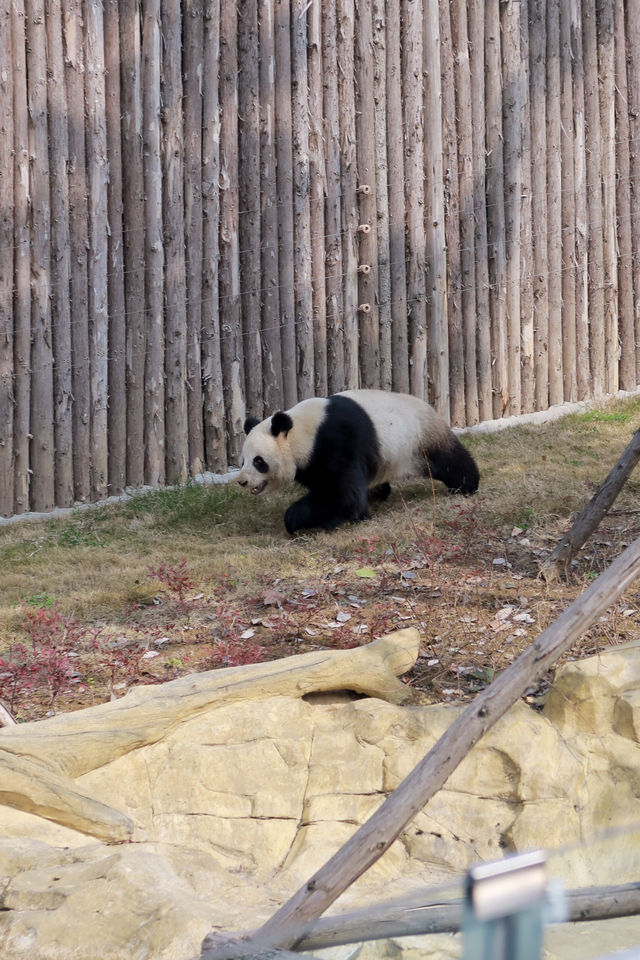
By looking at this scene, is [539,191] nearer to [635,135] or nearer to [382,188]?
[635,135]

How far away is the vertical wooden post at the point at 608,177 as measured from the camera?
9.73 meters

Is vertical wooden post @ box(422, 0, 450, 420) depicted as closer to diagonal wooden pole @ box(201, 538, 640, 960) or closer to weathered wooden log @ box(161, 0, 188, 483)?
weathered wooden log @ box(161, 0, 188, 483)

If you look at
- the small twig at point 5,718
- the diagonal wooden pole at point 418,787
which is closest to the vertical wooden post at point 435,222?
the small twig at point 5,718

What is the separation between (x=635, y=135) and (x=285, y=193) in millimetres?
4157

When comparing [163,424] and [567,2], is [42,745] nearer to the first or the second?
[163,424]

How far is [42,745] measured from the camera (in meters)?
3.38

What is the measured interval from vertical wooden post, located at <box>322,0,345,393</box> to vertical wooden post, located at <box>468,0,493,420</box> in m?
1.44

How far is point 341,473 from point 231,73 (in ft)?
10.2

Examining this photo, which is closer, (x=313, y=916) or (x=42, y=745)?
(x=313, y=916)

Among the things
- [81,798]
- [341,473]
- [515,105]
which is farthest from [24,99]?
[81,798]

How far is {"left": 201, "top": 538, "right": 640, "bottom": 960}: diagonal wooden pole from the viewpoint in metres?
2.28

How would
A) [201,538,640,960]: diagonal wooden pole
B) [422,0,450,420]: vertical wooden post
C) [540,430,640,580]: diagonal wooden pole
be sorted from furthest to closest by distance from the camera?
1. [422,0,450,420]: vertical wooden post
2. [540,430,640,580]: diagonal wooden pole
3. [201,538,640,960]: diagonal wooden pole

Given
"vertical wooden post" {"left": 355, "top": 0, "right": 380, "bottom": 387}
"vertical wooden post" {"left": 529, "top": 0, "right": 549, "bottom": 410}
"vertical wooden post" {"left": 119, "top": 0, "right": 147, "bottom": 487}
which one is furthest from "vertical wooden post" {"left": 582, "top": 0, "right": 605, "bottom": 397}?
"vertical wooden post" {"left": 119, "top": 0, "right": 147, "bottom": 487}

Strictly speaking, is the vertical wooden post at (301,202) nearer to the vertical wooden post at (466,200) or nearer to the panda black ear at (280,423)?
the panda black ear at (280,423)
